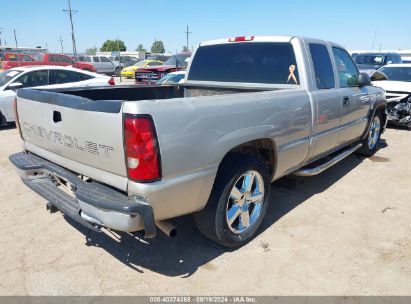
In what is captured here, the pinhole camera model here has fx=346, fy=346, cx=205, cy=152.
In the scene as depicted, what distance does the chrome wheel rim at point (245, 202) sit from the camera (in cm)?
304

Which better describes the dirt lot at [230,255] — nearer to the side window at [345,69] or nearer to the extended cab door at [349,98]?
the extended cab door at [349,98]

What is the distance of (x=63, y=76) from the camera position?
30.5 feet

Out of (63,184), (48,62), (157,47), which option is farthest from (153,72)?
(157,47)

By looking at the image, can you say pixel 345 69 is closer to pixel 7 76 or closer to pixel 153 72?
pixel 7 76

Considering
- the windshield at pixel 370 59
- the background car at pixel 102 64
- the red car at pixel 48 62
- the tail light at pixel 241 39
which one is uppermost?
the tail light at pixel 241 39

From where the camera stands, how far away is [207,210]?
2.83 m

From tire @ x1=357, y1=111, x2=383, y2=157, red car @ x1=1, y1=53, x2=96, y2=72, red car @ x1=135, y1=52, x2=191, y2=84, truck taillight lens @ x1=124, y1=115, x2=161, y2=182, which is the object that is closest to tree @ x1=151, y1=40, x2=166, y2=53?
red car @ x1=1, y1=53, x2=96, y2=72

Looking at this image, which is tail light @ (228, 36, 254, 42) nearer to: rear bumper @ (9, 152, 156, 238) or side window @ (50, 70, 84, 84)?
rear bumper @ (9, 152, 156, 238)

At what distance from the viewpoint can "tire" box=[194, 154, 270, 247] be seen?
9.28 ft

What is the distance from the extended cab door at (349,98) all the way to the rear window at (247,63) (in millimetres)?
922

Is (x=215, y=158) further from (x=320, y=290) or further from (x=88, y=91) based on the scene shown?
(x=88, y=91)

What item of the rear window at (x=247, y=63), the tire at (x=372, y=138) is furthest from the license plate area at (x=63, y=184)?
the tire at (x=372, y=138)

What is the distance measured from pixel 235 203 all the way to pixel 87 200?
4.24 ft

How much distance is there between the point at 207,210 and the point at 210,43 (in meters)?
2.63
